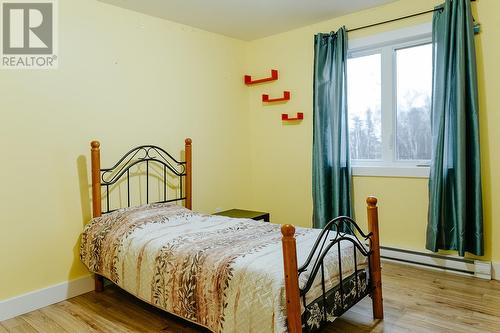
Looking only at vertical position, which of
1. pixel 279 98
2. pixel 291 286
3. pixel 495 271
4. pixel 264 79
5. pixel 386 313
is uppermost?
pixel 264 79

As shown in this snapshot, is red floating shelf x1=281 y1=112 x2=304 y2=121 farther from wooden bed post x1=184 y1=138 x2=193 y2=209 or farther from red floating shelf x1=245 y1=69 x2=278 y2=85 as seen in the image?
wooden bed post x1=184 y1=138 x2=193 y2=209

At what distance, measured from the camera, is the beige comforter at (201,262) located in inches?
70.7

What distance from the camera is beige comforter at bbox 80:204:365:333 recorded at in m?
1.79

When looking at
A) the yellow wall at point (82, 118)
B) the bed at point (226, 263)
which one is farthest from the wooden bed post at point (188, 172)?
the bed at point (226, 263)

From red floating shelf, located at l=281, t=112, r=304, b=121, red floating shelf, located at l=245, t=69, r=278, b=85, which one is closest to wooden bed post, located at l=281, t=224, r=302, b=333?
red floating shelf, located at l=281, t=112, r=304, b=121

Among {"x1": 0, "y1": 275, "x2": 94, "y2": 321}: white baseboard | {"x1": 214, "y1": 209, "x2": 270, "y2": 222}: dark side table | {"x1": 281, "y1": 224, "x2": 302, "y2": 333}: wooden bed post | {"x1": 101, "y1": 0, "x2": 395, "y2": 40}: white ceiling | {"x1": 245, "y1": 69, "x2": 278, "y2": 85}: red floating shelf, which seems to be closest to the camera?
{"x1": 281, "y1": 224, "x2": 302, "y2": 333}: wooden bed post

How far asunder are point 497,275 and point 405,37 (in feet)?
7.22

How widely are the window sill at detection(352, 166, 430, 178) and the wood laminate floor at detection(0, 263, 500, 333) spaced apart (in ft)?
3.05

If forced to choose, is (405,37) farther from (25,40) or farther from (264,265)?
(25,40)

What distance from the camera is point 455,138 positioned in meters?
3.00

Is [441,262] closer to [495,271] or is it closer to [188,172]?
[495,271]

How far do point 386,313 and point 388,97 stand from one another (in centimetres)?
203

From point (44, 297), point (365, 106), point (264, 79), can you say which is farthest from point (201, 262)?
point (264, 79)

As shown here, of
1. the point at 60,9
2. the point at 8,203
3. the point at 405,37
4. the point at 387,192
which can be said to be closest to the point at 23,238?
the point at 8,203
